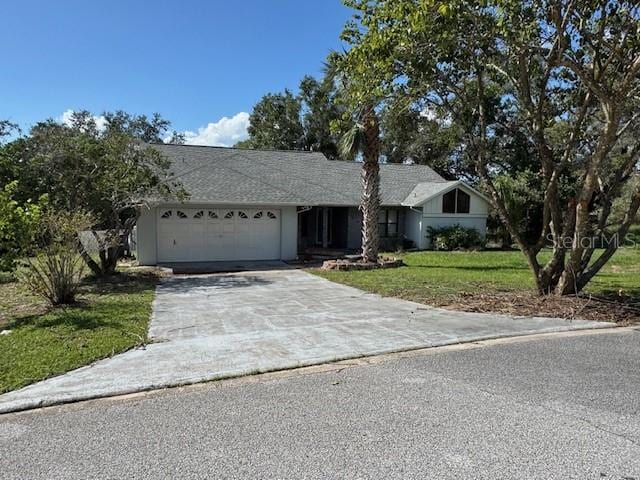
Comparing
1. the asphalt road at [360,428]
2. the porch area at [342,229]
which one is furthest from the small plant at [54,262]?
the porch area at [342,229]

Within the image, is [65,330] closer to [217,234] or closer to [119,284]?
[119,284]

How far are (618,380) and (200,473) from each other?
4793mm

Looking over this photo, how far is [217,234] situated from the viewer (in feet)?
64.6

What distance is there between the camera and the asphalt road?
3.54 meters

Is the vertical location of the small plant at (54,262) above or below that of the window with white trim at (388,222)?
below

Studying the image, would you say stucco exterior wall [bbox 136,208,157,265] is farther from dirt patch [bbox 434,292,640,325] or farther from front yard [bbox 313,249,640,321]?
dirt patch [bbox 434,292,640,325]

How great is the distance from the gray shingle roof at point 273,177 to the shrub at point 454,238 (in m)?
2.50

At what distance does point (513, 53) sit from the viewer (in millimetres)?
9695

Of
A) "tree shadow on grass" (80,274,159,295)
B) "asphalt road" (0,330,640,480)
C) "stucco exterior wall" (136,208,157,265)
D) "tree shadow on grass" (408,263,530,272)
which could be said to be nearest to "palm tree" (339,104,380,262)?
"tree shadow on grass" (408,263,530,272)

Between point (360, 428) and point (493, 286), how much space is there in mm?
9855

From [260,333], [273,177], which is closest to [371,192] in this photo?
[273,177]

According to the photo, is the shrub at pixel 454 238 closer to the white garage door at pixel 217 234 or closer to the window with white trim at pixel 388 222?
the window with white trim at pixel 388 222

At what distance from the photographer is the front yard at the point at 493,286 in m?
9.96

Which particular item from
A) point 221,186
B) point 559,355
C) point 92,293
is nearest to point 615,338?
point 559,355
